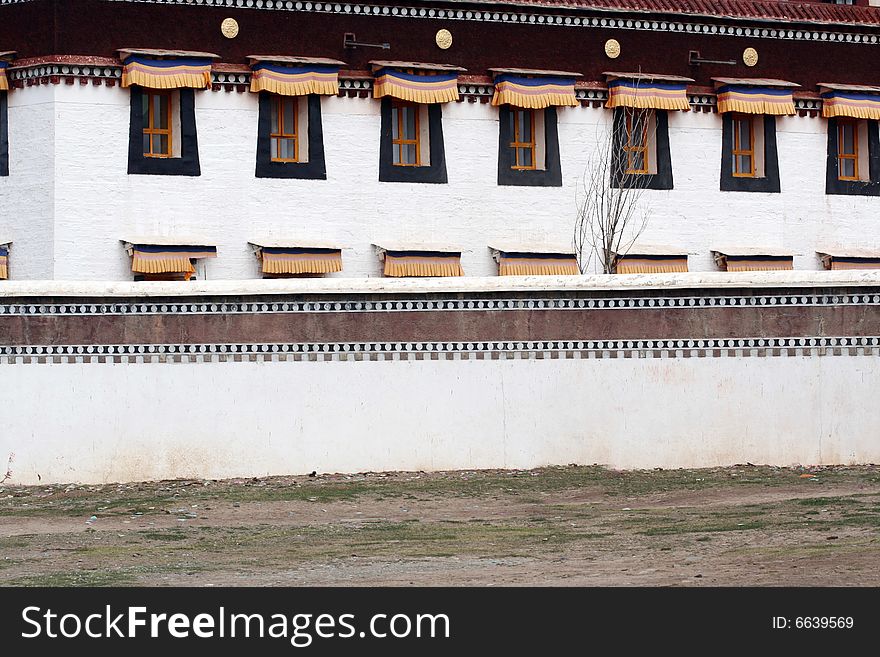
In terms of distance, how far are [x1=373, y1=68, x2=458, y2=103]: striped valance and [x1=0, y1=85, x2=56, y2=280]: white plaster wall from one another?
4770 mm

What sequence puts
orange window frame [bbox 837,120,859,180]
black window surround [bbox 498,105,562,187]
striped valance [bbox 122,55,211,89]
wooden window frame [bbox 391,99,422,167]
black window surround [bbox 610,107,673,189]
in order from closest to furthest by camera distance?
striped valance [bbox 122,55,211,89], wooden window frame [bbox 391,99,422,167], black window surround [bbox 498,105,562,187], black window surround [bbox 610,107,673,189], orange window frame [bbox 837,120,859,180]

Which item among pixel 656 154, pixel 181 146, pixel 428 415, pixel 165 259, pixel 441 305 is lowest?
pixel 428 415

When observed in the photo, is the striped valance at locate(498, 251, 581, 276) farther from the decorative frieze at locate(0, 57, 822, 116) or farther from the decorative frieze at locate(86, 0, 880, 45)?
the decorative frieze at locate(86, 0, 880, 45)

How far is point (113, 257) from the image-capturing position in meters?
23.8

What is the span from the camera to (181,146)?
78.9ft

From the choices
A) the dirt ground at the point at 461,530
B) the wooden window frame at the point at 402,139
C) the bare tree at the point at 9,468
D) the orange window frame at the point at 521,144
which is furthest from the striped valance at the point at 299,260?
the bare tree at the point at 9,468

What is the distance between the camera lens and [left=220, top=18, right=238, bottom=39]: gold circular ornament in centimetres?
2416

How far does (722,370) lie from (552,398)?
1.81m

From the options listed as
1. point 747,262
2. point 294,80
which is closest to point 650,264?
point 747,262

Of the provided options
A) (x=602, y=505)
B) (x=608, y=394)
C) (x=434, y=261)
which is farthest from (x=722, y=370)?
(x=434, y=261)

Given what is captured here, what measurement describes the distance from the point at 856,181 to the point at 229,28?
10750 millimetres

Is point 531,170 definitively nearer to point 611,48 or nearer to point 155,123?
point 611,48

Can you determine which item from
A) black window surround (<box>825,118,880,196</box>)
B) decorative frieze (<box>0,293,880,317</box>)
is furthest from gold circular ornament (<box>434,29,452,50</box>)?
decorative frieze (<box>0,293,880,317</box>)
